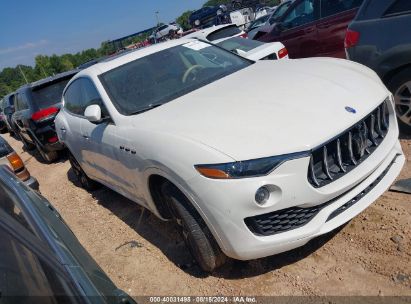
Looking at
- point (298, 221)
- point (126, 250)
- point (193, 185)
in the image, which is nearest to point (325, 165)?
point (298, 221)

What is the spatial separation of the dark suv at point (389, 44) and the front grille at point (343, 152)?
1358 millimetres

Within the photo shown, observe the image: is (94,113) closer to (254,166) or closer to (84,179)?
(254,166)

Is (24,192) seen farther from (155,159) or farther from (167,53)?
(167,53)

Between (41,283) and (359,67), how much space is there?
10.7 feet

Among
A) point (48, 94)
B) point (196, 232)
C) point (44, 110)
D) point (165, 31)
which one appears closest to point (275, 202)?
point (196, 232)

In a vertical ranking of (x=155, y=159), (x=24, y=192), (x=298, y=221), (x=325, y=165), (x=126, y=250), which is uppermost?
(x=24, y=192)

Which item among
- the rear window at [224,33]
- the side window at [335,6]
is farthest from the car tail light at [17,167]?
the side window at [335,6]

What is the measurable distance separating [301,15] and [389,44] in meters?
3.54

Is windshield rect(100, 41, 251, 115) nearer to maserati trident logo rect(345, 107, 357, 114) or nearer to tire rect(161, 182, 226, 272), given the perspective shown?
tire rect(161, 182, 226, 272)

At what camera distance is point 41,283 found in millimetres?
1491

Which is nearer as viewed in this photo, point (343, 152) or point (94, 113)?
point (343, 152)

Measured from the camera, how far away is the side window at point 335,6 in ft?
22.4

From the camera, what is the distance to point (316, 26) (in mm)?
7168

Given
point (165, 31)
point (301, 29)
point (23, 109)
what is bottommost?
point (165, 31)
